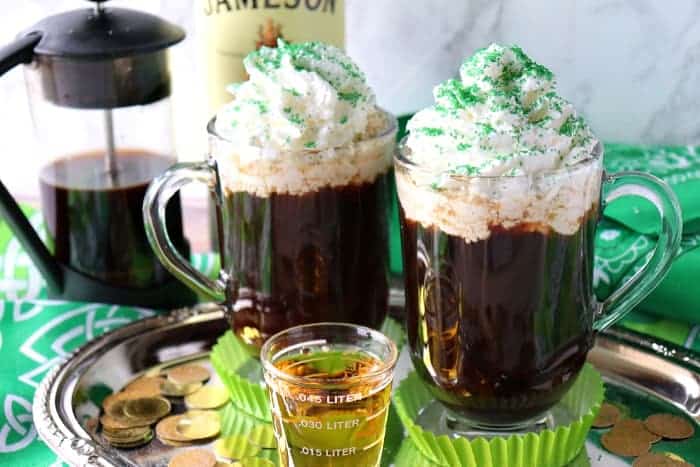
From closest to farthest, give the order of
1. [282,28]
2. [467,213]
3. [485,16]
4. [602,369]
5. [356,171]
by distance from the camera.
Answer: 1. [467,213]
2. [356,171]
3. [602,369]
4. [282,28]
5. [485,16]

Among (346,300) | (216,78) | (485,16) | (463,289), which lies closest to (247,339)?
(346,300)

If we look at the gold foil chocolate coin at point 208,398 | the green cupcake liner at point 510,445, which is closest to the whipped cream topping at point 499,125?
the green cupcake liner at point 510,445

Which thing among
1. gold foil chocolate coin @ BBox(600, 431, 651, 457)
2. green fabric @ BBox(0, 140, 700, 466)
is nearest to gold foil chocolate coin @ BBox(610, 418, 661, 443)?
gold foil chocolate coin @ BBox(600, 431, 651, 457)

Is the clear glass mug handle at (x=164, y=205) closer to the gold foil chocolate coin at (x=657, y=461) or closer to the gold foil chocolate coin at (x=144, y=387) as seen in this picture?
the gold foil chocolate coin at (x=144, y=387)

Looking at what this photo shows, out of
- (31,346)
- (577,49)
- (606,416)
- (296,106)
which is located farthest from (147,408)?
(577,49)

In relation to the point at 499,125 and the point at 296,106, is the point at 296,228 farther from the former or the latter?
the point at 499,125

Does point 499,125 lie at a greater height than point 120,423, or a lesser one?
greater

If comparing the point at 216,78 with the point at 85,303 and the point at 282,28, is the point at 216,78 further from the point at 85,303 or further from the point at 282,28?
the point at 85,303
